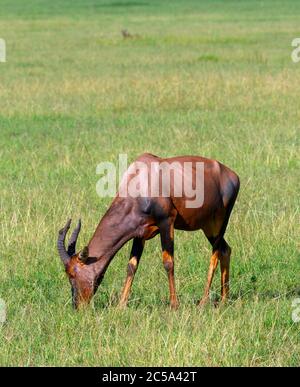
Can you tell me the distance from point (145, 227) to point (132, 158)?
6.21 m

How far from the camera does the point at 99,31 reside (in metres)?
44.5

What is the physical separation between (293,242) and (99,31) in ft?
121

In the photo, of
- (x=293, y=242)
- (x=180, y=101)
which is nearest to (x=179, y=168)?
(x=293, y=242)

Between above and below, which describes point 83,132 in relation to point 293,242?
above

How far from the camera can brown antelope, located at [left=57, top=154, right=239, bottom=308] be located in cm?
680

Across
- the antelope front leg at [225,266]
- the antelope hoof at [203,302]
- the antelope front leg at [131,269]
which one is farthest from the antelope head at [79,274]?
the antelope front leg at [225,266]

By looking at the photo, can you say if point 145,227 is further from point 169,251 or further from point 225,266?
point 225,266

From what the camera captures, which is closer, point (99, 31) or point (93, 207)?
point (93, 207)

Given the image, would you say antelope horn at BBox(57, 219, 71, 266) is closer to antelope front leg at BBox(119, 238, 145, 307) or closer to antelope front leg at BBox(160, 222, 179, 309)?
antelope front leg at BBox(119, 238, 145, 307)

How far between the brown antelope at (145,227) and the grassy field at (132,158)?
0.71 ft

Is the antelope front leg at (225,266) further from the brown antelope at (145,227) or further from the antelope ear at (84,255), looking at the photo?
Result: the antelope ear at (84,255)
